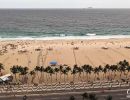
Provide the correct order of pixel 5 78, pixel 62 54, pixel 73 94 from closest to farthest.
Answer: pixel 73 94, pixel 5 78, pixel 62 54

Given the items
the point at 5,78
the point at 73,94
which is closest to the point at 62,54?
the point at 5,78

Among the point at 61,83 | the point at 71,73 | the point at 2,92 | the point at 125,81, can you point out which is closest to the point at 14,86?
the point at 2,92

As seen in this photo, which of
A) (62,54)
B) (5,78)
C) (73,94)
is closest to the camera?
(73,94)

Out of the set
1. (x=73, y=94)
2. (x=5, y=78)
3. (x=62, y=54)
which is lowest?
(x=73, y=94)

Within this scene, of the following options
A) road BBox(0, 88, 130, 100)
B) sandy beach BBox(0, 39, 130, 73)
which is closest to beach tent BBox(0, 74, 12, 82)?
sandy beach BBox(0, 39, 130, 73)

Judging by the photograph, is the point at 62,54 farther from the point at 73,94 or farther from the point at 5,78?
the point at 73,94

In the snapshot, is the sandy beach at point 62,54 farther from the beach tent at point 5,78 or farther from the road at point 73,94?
the road at point 73,94

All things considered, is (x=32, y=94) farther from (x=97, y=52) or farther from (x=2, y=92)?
(x=97, y=52)

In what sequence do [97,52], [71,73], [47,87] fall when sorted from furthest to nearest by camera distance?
[97,52], [71,73], [47,87]

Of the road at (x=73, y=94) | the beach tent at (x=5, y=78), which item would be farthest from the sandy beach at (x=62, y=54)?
the road at (x=73, y=94)
